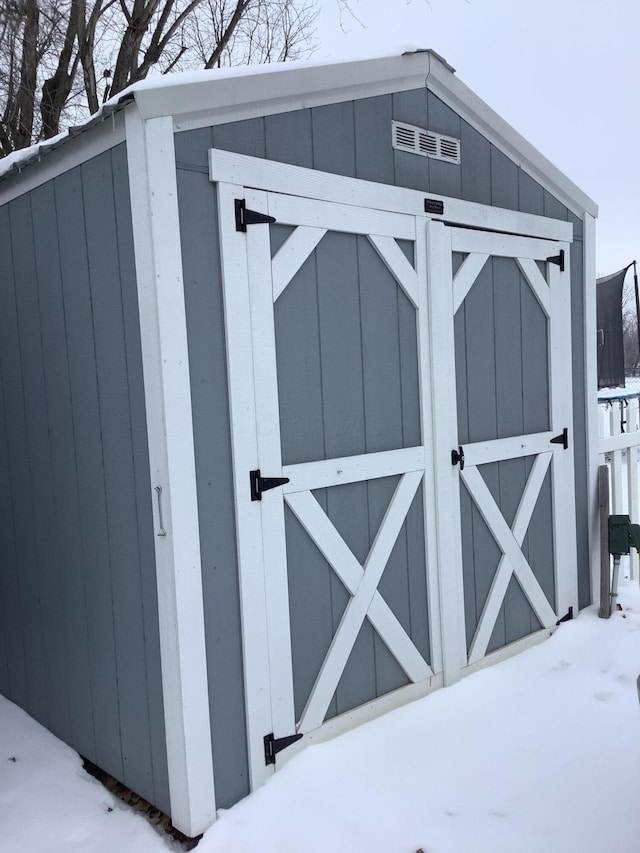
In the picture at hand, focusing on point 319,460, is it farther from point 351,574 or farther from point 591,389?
point 591,389

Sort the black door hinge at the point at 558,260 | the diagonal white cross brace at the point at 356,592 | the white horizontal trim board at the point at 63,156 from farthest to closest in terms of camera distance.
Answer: the black door hinge at the point at 558,260
the diagonal white cross brace at the point at 356,592
the white horizontal trim board at the point at 63,156

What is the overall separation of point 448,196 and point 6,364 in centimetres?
215

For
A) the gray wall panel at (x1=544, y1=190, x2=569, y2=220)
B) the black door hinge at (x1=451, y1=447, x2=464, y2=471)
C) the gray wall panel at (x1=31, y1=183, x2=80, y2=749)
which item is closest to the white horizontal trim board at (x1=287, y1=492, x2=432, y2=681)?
the black door hinge at (x1=451, y1=447, x2=464, y2=471)

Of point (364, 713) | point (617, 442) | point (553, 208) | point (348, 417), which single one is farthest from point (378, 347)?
point (617, 442)

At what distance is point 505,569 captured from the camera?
3.40m

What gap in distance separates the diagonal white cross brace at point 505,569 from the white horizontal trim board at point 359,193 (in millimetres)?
1219

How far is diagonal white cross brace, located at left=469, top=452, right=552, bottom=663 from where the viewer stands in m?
3.27

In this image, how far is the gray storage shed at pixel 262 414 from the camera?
7.23 ft

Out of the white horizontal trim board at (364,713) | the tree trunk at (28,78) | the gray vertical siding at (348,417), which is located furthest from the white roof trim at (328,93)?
the tree trunk at (28,78)

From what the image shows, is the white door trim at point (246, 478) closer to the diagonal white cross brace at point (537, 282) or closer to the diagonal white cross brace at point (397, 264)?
the diagonal white cross brace at point (397, 264)

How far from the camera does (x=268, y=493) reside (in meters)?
2.42

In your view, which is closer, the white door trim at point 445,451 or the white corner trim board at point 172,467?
the white corner trim board at point 172,467

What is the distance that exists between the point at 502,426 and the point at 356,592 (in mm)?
1225

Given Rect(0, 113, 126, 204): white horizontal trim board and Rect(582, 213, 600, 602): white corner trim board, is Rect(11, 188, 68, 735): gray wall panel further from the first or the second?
Rect(582, 213, 600, 602): white corner trim board
